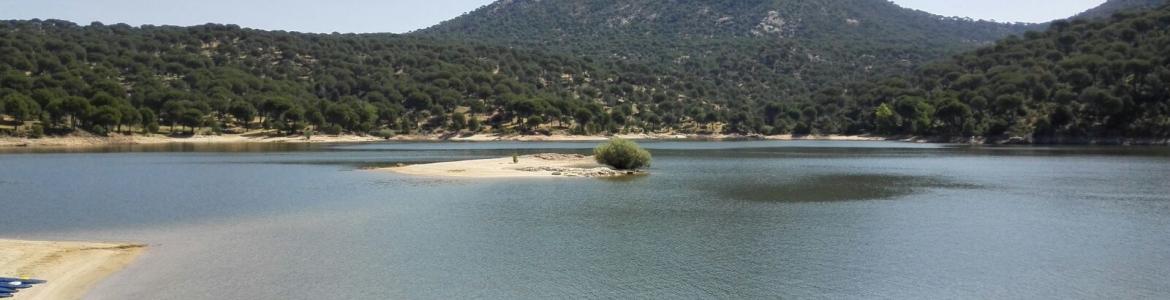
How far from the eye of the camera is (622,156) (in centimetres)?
5762

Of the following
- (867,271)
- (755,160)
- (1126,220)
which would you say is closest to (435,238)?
(867,271)

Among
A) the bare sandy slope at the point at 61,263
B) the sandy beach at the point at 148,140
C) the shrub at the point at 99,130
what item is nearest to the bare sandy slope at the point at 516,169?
the bare sandy slope at the point at 61,263

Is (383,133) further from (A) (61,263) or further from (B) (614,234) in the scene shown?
(A) (61,263)

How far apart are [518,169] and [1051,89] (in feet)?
315

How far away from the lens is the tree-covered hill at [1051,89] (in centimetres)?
9938

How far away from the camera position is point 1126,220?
30141 mm

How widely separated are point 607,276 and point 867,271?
669cm

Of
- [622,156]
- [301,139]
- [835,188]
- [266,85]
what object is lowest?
[835,188]

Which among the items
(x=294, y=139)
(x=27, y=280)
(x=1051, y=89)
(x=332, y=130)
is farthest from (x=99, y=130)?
(x=1051, y=89)

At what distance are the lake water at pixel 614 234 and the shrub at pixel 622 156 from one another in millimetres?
6746

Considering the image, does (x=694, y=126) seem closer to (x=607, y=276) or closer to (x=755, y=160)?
(x=755, y=160)

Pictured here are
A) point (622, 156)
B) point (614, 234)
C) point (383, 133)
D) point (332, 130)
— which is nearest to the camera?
point (614, 234)

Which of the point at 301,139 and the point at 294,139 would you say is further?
the point at 301,139

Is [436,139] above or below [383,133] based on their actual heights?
below
